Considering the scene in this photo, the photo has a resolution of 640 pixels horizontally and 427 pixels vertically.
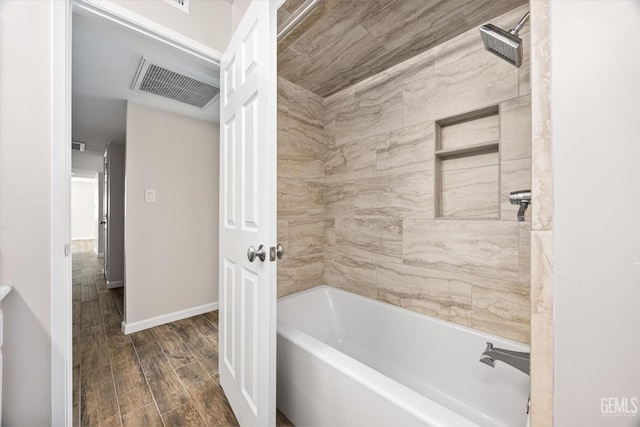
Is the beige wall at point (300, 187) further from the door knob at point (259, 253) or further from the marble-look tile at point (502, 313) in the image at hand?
the marble-look tile at point (502, 313)

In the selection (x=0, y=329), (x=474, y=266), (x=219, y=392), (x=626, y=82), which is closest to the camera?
(x=626, y=82)

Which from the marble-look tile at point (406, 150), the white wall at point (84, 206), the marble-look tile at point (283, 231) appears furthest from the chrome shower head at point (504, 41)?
the white wall at point (84, 206)

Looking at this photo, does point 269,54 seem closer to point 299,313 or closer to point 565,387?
point 565,387

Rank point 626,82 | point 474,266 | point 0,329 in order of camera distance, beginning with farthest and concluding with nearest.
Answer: point 474,266, point 0,329, point 626,82

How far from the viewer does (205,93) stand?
7.27ft

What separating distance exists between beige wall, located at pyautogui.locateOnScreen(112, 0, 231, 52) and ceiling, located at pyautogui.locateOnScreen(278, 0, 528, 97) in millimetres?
379

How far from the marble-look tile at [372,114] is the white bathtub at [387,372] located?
52.2 inches

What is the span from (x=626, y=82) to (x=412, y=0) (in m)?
1.25

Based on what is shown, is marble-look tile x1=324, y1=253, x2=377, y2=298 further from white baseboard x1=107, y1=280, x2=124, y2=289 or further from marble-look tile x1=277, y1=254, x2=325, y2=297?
white baseboard x1=107, y1=280, x2=124, y2=289

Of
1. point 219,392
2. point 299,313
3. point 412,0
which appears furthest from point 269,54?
point 219,392

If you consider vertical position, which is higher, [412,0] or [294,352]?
[412,0]

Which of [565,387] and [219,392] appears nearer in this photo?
[565,387]

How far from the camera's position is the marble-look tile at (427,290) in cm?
148

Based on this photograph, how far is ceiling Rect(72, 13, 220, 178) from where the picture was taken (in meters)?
1.43
